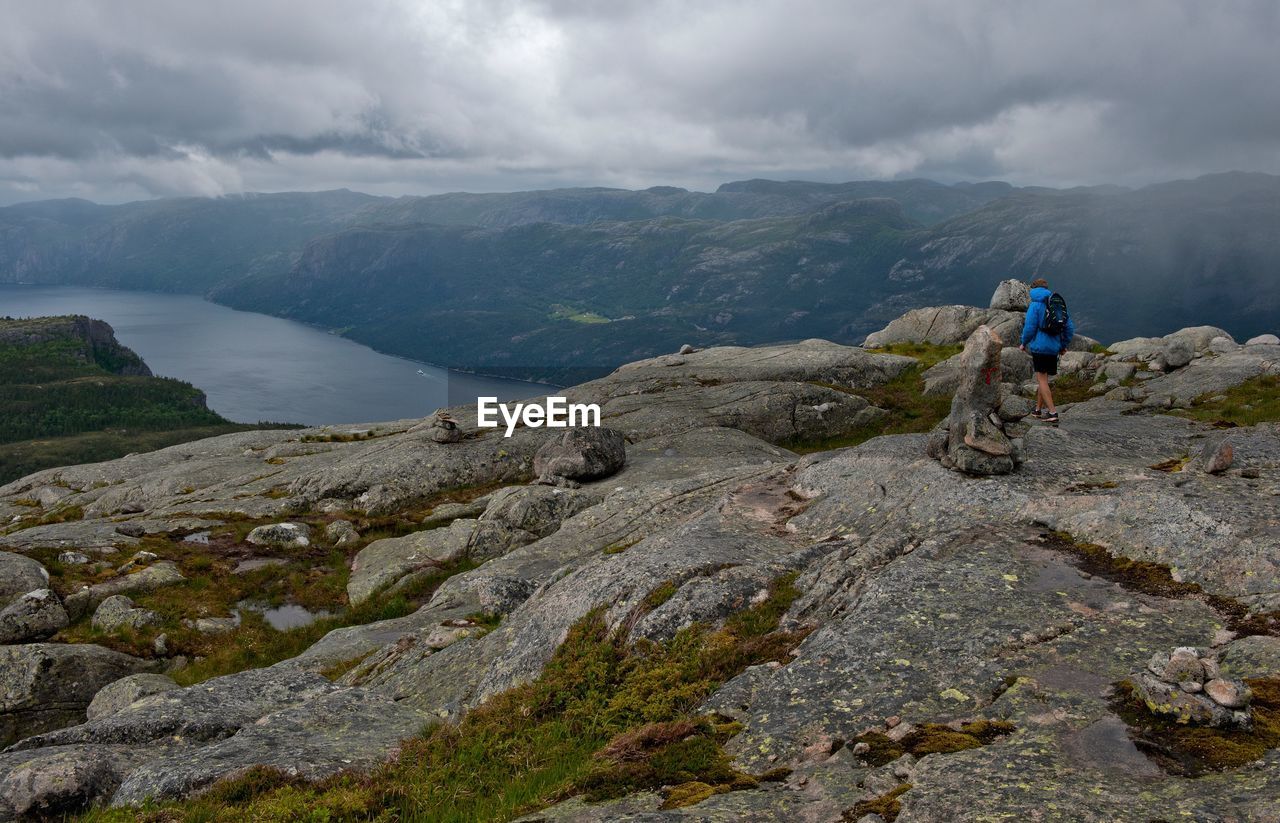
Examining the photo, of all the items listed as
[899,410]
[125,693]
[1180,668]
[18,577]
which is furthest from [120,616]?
[899,410]

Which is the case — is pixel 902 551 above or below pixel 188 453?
above

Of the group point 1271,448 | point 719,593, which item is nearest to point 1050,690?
point 719,593

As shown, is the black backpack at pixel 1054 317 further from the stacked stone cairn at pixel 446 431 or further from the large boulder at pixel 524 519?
the stacked stone cairn at pixel 446 431

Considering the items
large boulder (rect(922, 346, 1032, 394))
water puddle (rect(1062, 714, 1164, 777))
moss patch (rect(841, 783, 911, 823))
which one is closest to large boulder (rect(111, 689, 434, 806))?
moss patch (rect(841, 783, 911, 823))

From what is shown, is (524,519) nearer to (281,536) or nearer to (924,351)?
(281,536)

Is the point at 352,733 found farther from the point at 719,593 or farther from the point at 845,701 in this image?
the point at 845,701
